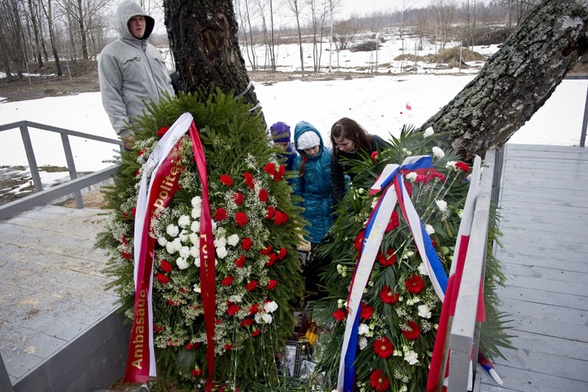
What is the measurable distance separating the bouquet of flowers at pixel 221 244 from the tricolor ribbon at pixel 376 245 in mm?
344

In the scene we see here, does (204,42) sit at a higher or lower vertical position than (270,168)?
higher

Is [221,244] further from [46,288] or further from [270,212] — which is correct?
[46,288]

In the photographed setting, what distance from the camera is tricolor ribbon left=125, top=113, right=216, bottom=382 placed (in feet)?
6.30

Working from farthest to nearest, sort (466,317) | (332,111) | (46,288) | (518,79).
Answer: (332,111) → (46,288) → (518,79) → (466,317)

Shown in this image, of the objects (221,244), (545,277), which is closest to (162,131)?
(221,244)

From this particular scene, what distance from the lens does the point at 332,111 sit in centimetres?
1241

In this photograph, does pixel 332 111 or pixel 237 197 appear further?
pixel 332 111

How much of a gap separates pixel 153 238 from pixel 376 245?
100cm

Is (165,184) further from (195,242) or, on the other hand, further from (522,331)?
(522,331)

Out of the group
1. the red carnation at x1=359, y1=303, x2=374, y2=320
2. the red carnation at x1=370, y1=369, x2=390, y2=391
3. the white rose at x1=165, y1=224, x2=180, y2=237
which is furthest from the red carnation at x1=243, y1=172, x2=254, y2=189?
the red carnation at x1=370, y1=369, x2=390, y2=391

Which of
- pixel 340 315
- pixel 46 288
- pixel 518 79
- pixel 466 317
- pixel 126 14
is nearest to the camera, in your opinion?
pixel 466 317

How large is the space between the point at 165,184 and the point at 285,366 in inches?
45.3

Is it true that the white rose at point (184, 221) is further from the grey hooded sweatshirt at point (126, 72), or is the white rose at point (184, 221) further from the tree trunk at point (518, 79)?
the tree trunk at point (518, 79)

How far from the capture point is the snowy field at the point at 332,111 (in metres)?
8.90
